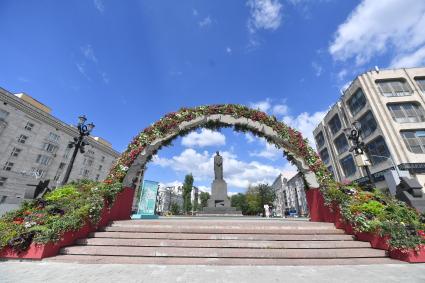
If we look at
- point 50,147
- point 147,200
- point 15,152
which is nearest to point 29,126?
point 15,152

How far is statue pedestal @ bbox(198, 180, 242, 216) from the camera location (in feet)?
53.1

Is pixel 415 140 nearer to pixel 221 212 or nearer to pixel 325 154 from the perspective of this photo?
pixel 325 154

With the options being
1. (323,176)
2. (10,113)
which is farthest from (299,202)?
(10,113)

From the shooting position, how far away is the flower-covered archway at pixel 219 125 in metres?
8.21

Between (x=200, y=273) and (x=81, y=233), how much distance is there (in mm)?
4106

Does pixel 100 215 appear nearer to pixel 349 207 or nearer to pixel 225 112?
pixel 225 112

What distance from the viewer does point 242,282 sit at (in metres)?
3.55

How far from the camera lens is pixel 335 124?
122 ft

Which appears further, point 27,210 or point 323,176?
point 323,176

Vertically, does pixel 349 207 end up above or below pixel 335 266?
above

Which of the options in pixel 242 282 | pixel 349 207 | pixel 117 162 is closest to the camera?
pixel 242 282

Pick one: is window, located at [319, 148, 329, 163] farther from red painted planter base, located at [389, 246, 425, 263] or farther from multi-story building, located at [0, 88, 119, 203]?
multi-story building, located at [0, 88, 119, 203]

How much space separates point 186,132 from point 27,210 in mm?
6375

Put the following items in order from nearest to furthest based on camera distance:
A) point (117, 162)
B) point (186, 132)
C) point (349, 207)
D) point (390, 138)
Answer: point (349, 207), point (117, 162), point (186, 132), point (390, 138)
